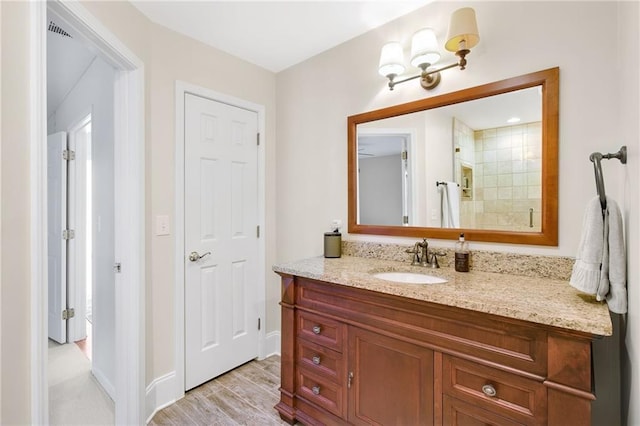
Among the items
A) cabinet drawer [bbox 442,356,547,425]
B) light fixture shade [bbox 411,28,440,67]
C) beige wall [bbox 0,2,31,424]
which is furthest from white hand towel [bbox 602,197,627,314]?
beige wall [bbox 0,2,31,424]

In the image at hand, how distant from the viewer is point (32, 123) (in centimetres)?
105

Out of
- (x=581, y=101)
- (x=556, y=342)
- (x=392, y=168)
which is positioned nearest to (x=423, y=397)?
(x=556, y=342)

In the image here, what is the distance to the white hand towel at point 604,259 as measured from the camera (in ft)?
3.30

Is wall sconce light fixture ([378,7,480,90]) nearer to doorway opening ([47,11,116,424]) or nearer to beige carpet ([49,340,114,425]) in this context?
doorway opening ([47,11,116,424])

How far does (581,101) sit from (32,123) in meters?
2.20

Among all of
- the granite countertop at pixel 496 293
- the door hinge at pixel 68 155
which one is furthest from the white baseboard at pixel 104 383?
the door hinge at pixel 68 155

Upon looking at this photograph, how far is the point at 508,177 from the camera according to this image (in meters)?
1.55

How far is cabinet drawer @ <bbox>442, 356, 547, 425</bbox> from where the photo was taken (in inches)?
39.9

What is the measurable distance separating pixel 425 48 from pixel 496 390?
1660 millimetres

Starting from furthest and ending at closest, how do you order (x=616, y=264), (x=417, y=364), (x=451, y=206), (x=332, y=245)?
1. (x=332, y=245)
2. (x=451, y=206)
3. (x=417, y=364)
4. (x=616, y=264)

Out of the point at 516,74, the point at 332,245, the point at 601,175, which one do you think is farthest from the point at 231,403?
the point at 516,74

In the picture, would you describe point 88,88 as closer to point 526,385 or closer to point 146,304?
point 146,304

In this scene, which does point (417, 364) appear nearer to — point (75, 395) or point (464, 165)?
point (464, 165)

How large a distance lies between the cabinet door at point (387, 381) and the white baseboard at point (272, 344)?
1.26 meters
